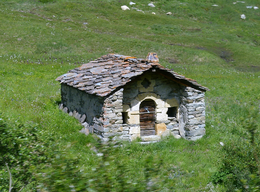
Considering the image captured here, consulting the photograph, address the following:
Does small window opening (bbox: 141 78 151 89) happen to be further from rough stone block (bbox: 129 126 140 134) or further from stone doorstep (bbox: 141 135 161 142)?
stone doorstep (bbox: 141 135 161 142)

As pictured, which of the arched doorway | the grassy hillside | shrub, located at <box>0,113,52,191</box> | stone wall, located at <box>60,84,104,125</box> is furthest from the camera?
the arched doorway

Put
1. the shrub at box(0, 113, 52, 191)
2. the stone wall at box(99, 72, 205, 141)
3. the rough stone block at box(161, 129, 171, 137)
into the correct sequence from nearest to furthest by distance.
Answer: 1. the shrub at box(0, 113, 52, 191)
2. the stone wall at box(99, 72, 205, 141)
3. the rough stone block at box(161, 129, 171, 137)

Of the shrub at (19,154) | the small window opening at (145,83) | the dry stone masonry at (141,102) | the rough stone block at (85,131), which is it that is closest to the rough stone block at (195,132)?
the dry stone masonry at (141,102)

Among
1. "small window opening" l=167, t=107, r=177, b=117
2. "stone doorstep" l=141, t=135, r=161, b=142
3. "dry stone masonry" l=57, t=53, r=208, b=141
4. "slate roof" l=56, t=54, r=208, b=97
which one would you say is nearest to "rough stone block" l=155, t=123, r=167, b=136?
"dry stone masonry" l=57, t=53, r=208, b=141

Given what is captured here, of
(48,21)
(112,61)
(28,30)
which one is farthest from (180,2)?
(112,61)

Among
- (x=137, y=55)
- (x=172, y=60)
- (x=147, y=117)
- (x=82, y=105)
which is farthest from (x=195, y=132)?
(x=172, y=60)

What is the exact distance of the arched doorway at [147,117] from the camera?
11773 millimetres

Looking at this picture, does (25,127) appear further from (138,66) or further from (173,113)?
(173,113)

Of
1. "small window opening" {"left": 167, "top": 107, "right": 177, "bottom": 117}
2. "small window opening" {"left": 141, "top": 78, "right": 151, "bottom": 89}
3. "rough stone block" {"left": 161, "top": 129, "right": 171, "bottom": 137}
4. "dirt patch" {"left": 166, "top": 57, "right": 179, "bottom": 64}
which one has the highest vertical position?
"dirt patch" {"left": 166, "top": 57, "right": 179, "bottom": 64}

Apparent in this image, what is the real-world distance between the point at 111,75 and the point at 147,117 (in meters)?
2.33

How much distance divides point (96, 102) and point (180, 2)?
56668mm

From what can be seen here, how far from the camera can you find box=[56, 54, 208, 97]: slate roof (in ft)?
34.4

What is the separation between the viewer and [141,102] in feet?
38.7

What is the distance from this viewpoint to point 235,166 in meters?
8.02
